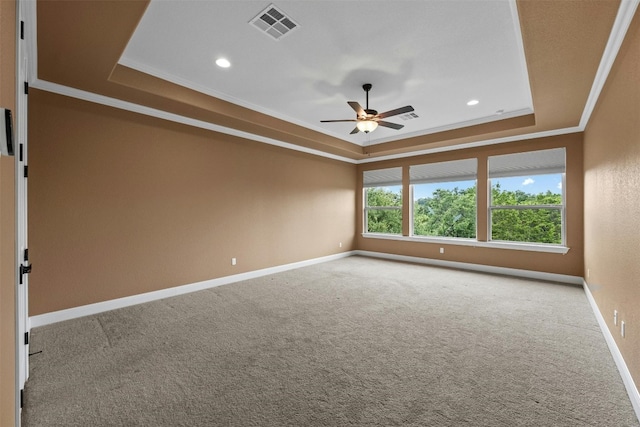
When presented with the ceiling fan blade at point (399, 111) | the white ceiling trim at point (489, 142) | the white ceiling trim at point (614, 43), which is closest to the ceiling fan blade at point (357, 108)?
the ceiling fan blade at point (399, 111)

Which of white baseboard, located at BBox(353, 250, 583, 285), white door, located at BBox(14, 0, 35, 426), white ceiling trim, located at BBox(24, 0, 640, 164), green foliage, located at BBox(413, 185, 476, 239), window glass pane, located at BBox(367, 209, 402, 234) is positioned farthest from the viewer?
window glass pane, located at BBox(367, 209, 402, 234)

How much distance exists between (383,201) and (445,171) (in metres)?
1.77

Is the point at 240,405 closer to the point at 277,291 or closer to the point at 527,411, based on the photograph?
the point at 527,411

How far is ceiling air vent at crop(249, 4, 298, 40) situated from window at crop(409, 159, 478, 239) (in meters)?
4.79

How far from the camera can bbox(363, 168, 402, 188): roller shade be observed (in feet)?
23.2

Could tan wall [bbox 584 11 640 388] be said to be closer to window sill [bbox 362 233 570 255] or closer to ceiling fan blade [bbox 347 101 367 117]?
window sill [bbox 362 233 570 255]

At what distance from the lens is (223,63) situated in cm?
317

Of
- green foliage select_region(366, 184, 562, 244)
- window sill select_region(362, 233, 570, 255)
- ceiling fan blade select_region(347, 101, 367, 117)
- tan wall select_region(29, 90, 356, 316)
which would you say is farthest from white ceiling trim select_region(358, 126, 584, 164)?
ceiling fan blade select_region(347, 101, 367, 117)

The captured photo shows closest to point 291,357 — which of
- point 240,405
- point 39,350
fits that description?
point 240,405

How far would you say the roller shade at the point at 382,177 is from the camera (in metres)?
7.06

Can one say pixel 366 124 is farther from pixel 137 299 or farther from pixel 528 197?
pixel 137 299

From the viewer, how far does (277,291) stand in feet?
14.3

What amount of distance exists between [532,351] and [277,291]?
3149 mm

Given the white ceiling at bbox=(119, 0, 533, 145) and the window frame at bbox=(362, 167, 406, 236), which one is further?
the window frame at bbox=(362, 167, 406, 236)
